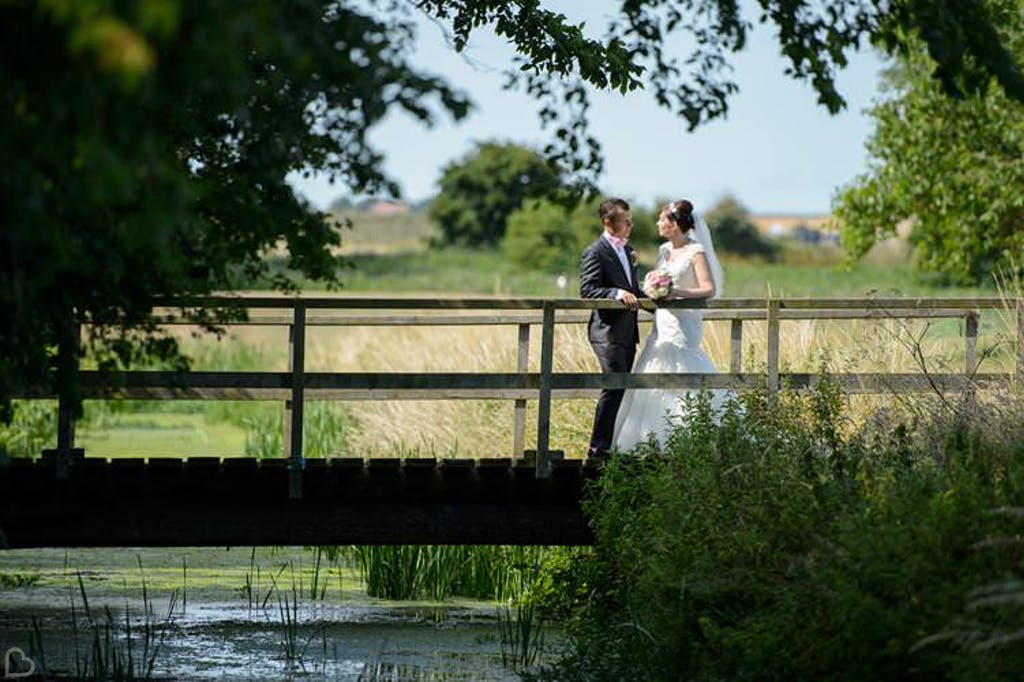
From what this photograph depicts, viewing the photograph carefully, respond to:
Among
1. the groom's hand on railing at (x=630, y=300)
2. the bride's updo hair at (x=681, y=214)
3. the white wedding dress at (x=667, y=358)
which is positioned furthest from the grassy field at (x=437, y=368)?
the bride's updo hair at (x=681, y=214)

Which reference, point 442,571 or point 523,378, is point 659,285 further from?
point 442,571

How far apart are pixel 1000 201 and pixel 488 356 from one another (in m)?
9.09

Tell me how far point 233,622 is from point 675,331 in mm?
3147

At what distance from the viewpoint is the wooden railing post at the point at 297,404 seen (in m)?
9.61

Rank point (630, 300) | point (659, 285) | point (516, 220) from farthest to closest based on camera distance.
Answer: point (516, 220)
point (659, 285)
point (630, 300)

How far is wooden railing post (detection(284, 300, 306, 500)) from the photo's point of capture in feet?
31.5

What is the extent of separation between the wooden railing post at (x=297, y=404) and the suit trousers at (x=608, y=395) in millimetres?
1871

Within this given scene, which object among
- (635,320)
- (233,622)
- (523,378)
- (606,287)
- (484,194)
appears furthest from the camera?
(484,194)

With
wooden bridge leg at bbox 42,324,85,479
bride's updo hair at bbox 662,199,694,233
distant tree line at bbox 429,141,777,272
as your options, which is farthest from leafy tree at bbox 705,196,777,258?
wooden bridge leg at bbox 42,324,85,479

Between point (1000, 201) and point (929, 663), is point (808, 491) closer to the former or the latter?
point (929, 663)

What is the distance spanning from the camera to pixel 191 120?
22.6 ft

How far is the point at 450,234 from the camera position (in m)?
89.9

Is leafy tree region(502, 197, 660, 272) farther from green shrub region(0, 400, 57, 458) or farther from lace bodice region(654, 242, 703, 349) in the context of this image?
lace bodice region(654, 242, 703, 349)

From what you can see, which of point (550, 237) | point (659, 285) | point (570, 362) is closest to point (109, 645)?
point (659, 285)
